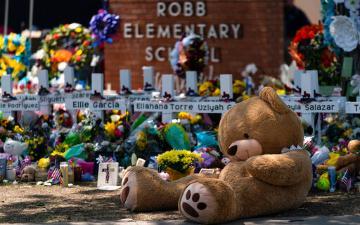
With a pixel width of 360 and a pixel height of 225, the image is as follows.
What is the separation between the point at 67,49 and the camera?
18969mm

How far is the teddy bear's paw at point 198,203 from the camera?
26.6 feet

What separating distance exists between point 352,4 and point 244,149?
4.70 m

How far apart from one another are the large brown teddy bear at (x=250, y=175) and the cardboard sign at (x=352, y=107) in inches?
85.3

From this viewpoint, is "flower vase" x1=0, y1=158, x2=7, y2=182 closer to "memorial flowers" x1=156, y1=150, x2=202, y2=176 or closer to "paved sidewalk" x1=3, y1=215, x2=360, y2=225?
"memorial flowers" x1=156, y1=150, x2=202, y2=176

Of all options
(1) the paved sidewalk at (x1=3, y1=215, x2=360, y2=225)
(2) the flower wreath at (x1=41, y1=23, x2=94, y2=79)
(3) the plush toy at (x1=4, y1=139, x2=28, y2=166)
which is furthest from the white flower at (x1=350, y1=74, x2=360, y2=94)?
(2) the flower wreath at (x1=41, y1=23, x2=94, y2=79)

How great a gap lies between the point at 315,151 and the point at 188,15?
27.5 ft

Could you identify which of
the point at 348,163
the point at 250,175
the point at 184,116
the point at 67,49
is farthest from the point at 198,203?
the point at 67,49

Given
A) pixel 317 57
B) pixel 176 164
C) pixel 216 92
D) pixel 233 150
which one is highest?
pixel 317 57

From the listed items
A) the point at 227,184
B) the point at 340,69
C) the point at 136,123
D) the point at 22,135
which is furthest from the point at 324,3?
the point at 227,184

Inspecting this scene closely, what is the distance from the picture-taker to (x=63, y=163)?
1109cm

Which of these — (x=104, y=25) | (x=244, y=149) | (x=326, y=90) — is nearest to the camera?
(x=244, y=149)

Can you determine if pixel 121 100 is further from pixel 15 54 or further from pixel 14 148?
pixel 15 54

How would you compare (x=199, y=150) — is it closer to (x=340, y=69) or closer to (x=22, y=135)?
(x=22, y=135)

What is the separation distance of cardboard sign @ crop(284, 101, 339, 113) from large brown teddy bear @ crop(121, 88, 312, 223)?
89.4 inches
